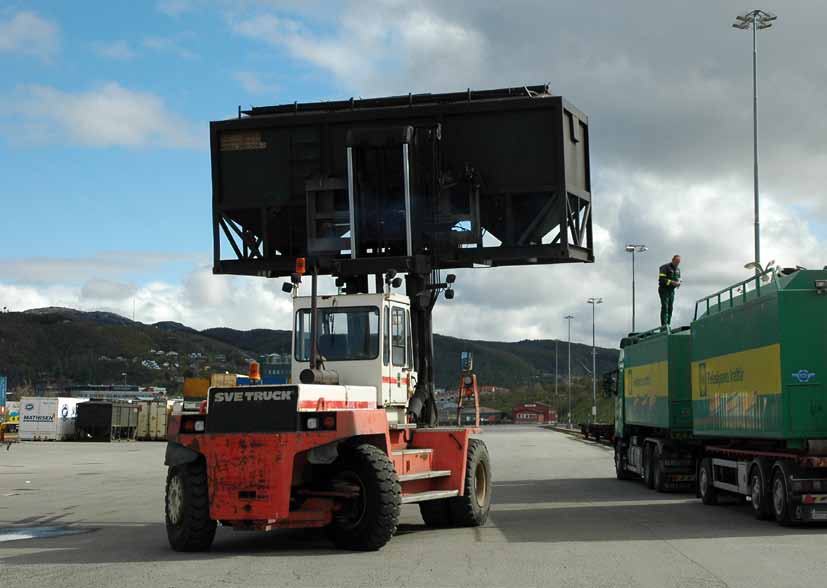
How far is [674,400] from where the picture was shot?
76.2 ft

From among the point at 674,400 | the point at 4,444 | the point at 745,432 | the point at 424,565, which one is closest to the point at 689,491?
the point at 674,400

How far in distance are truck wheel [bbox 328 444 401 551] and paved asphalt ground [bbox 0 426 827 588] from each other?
0.21m

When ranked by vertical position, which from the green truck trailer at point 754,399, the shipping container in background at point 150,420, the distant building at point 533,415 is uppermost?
the green truck trailer at point 754,399

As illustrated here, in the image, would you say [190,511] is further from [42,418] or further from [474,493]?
[42,418]

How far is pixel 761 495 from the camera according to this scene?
17.2 metres

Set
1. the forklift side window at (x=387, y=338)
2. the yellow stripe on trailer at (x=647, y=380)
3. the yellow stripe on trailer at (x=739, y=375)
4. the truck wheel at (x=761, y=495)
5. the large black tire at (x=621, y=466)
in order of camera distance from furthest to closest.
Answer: the large black tire at (x=621, y=466) → the yellow stripe on trailer at (x=647, y=380) → the truck wheel at (x=761, y=495) → the yellow stripe on trailer at (x=739, y=375) → the forklift side window at (x=387, y=338)

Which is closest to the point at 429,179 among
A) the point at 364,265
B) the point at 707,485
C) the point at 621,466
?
the point at 364,265

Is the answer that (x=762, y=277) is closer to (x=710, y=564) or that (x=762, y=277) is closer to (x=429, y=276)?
(x=429, y=276)

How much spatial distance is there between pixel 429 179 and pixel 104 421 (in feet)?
183

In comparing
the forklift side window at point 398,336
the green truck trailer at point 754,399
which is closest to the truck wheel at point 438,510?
the forklift side window at point 398,336

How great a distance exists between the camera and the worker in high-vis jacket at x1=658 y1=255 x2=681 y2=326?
26.2 meters

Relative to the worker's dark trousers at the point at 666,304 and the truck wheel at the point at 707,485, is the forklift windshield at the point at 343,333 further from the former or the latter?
the worker's dark trousers at the point at 666,304

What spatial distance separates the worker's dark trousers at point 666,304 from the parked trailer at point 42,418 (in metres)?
49.7

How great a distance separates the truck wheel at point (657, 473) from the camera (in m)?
23.9
